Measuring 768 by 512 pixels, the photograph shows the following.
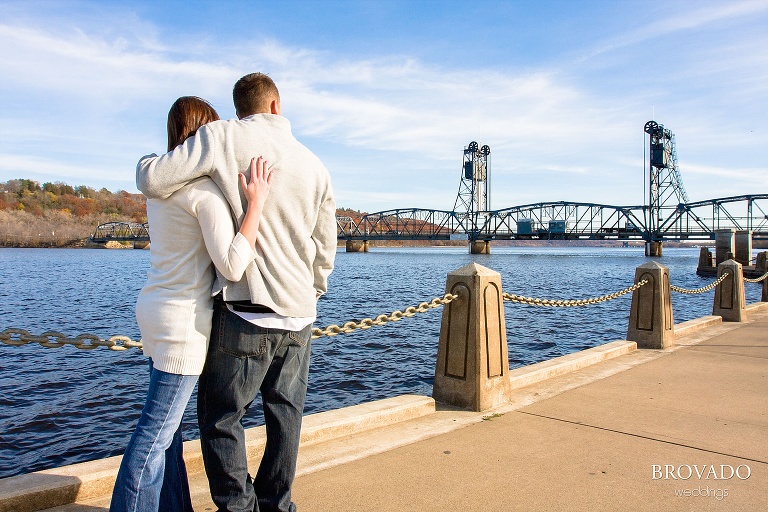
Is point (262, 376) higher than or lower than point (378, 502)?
higher

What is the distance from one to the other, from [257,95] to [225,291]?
902 mm

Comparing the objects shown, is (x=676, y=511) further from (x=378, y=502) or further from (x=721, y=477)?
(x=378, y=502)

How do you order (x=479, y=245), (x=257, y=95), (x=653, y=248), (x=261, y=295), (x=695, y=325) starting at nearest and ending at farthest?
(x=261, y=295)
(x=257, y=95)
(x=695, y=325)
(x=653, y=248)
(x=479, y=245)

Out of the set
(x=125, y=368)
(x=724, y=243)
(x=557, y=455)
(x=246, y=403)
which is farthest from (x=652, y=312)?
(x=724, y=243)

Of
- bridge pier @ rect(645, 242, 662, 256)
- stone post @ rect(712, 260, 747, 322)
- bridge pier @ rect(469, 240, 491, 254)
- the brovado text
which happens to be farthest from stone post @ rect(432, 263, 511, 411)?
bridge pier @ rect(469, 240, 491, 254)

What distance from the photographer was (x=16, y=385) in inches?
425

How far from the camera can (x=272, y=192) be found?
8.03 ft

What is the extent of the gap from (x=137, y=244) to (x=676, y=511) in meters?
190

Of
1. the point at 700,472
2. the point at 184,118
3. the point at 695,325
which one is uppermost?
the point at 184,118

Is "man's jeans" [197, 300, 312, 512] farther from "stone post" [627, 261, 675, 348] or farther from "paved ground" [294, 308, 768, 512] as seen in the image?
"stone post" [627, 261, 675, 348]

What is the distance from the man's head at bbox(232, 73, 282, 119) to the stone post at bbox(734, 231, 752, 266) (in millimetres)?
54686

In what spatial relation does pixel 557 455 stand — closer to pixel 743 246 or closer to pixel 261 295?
pixel 261 295

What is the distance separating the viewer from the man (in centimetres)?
233

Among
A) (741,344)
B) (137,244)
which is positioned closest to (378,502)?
(741,344)
